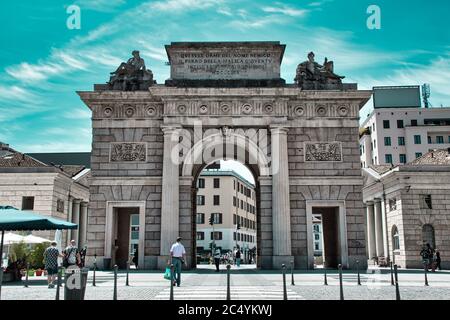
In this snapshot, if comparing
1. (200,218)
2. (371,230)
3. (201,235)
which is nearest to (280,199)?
(371,230)

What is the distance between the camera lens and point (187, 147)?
101 feet

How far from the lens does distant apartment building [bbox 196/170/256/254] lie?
268 ft

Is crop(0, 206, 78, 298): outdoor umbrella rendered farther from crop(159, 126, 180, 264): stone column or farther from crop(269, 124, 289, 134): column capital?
crop(269, 124, 289, 134): column capital

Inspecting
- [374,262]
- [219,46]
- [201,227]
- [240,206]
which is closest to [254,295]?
[219,46]

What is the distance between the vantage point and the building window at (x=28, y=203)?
3903 centimetres

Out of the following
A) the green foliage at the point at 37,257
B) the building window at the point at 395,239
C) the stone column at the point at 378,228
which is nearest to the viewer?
the green foliage at the point at 37,257

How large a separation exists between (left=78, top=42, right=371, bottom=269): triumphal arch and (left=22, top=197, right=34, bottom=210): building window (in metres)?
11.3

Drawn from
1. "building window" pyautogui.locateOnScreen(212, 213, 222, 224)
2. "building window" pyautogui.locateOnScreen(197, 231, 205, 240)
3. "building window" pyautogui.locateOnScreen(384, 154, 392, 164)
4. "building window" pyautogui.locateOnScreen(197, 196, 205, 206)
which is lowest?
"building window" pyautogui.locateOnScreen(197, 231, 205, 240)

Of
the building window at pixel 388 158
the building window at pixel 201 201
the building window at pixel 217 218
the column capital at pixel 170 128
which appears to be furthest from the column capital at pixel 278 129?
the building window at pixel 201 201

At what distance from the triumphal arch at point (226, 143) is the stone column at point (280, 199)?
62mm

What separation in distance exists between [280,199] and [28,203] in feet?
69.7

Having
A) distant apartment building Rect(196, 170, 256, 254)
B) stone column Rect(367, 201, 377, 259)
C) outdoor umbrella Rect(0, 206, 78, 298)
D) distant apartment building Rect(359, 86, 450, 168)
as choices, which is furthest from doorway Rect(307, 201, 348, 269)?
distant apartment building Rect(196, 170, 256, 254)

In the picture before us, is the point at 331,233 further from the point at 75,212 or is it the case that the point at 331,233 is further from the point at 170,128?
the point at 75,212

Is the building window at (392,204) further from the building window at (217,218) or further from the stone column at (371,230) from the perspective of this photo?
the building window at (217,218)
